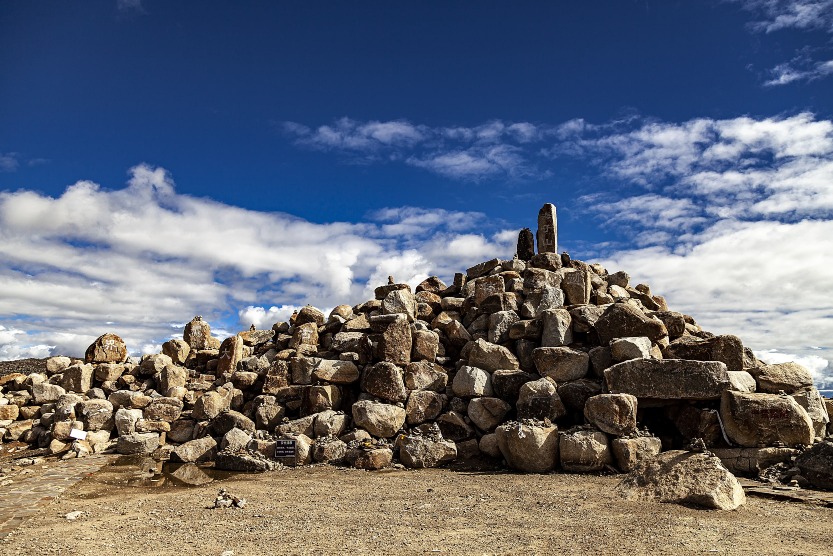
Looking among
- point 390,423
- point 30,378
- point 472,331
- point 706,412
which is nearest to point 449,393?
point 390,423

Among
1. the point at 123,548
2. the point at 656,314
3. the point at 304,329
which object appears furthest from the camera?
the point at 304,329

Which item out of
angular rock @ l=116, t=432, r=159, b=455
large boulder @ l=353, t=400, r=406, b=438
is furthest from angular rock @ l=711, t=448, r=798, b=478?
angular rock @ l=116, t=432, r=159, b=455

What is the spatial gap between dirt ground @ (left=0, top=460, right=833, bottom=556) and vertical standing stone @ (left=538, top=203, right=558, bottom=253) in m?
12.2

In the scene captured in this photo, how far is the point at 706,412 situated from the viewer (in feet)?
37.9

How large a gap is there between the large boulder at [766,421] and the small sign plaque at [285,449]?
8935 millimetres

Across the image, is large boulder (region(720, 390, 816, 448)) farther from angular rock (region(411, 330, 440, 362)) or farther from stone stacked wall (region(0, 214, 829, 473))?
angular rock (region(411, 330, 440, 362))

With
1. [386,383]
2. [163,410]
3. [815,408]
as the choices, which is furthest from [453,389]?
[163,410]

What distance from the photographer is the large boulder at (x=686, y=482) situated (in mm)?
8328

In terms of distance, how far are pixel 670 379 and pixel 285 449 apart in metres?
8.35

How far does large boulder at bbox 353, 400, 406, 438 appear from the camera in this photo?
542 inches

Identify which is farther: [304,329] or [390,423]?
[304,329]

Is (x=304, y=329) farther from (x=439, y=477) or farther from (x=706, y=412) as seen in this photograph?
(x=706, y=412)

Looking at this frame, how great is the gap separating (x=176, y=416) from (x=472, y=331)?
8.59 m

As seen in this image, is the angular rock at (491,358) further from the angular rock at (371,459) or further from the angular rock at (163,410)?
the angular rock at (163,410)
